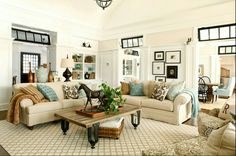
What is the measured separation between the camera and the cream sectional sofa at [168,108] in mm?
3852

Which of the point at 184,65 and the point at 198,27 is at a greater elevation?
the point at 198,27

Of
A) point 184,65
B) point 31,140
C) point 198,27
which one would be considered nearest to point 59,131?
point 31,140

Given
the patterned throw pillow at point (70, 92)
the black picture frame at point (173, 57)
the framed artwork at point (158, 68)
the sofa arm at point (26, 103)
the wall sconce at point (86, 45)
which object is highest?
the wall sconce at point (86, 45)

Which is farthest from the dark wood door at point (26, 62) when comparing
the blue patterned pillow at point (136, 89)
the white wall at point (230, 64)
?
the white wall at point (230, 64)

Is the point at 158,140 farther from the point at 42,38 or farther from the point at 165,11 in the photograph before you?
the point at 42,38

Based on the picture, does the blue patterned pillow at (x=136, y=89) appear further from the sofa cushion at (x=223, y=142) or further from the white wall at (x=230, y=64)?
the sofa cushion at (x=223, y=142)

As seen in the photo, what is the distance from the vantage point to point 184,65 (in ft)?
17.3

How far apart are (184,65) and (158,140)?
291 centimetres

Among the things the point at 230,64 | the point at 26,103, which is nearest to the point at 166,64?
the point at 26,103

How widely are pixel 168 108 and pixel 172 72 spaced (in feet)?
6.16

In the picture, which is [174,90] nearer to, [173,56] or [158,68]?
[173,56]

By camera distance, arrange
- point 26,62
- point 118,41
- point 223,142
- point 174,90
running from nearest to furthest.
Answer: point 223,142, point 174,90, point 118,41, point 26,62

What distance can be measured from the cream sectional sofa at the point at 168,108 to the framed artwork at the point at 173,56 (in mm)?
1657

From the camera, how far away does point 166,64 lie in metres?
5.65
